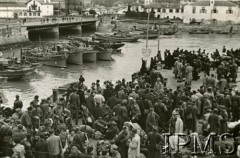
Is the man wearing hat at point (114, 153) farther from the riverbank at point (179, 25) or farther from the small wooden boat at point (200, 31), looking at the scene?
the riverbank at point (179, 25)

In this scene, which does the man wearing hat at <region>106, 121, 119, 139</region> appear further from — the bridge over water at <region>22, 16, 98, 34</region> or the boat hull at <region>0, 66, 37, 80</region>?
the bridge over water at <region>22, 16, 98, 34</region>

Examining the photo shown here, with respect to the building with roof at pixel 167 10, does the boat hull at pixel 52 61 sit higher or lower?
lower

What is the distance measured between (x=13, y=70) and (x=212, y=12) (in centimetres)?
8921

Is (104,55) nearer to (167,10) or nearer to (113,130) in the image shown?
(113,130)

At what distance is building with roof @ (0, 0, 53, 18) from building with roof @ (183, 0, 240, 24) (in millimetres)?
40905

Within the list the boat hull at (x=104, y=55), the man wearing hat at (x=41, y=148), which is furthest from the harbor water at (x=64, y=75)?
the man wearing hat at (x=41, y=148)

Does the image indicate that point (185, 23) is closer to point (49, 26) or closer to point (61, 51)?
point (49, 26)

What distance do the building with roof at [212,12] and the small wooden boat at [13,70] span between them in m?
86.2

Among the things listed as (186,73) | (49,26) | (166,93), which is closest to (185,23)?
(49,26)

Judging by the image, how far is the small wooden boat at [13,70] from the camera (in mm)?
39094

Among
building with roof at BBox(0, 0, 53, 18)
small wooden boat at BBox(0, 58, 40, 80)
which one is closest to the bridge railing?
building with roof at BBox(0, 0, 53, 18)

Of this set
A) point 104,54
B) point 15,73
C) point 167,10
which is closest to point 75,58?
point 104,54

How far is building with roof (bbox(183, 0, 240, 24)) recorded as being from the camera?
117 metres

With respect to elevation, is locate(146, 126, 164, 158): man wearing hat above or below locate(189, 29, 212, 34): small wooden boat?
below
